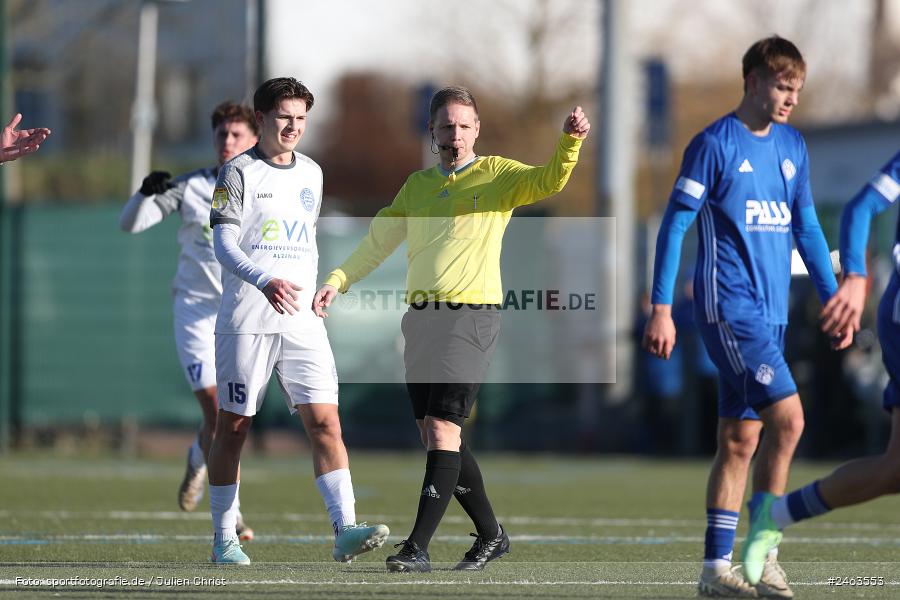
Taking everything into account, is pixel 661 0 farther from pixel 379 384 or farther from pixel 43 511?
pixel 43 511

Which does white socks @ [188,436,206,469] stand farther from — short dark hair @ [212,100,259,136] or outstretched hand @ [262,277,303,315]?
outstretched hand @ [262,277,303,315]

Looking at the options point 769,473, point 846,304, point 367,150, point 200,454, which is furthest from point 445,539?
point 367,150

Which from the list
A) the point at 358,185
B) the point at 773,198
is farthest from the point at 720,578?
the point at 358,185

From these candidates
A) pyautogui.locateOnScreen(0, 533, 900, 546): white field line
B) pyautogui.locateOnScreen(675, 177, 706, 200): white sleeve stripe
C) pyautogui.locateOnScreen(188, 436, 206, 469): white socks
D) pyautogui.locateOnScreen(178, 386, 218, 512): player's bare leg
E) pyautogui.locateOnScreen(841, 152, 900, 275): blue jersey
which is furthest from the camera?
pyautogui.locateOnScreen(188, 436, 206, 469): white socks

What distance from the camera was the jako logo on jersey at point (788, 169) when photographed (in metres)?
7.04

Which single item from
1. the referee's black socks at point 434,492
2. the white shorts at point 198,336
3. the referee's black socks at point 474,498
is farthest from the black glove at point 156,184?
the referee's black socks at point 434,492

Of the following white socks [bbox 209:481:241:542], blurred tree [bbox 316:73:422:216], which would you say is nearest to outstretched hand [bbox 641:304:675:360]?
white socks [bbox 209:481:241:542]

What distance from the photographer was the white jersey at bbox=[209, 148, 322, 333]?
7969 millimetres

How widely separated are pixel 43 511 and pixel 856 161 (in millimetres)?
14924

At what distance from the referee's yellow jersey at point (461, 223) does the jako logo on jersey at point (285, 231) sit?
0.27 meters

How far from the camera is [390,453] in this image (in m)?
21.1

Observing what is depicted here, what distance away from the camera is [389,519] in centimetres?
1127

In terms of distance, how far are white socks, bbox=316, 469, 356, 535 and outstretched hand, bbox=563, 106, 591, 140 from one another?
1854mm

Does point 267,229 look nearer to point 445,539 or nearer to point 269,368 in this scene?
point 269,368
